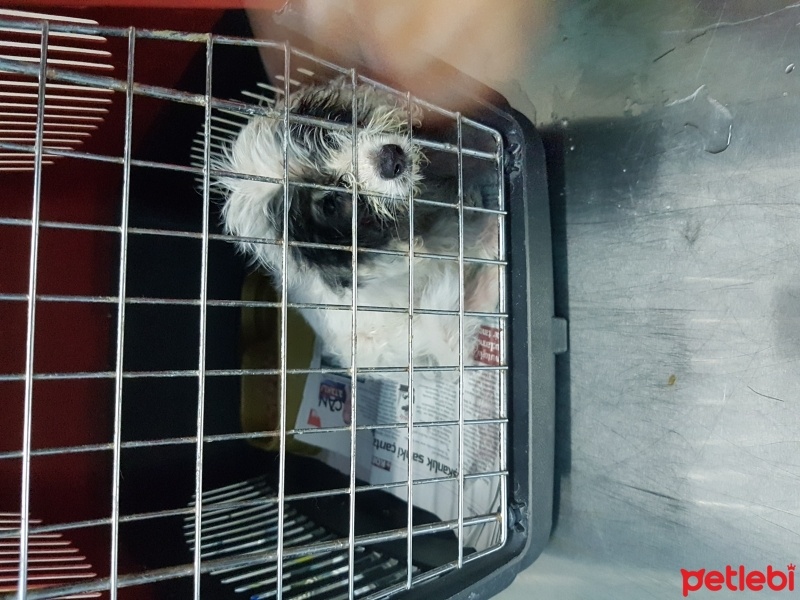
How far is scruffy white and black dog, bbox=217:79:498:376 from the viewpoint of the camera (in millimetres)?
886

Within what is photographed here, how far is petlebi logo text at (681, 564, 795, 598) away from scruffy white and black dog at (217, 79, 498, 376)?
48 cm

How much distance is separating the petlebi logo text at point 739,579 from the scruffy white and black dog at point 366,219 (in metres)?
0.48

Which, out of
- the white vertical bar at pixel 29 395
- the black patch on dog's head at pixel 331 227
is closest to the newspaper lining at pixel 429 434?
the black patch on dog's head at pixel 331 227

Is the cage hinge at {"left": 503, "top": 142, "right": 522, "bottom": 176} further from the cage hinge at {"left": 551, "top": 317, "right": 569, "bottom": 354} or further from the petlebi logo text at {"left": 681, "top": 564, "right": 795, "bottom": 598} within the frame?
the petlebi logo text at {"left": 681, "top": 564, "right": 795, "bottom": 598}

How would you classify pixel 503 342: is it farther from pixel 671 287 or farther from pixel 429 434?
pixel 429 434

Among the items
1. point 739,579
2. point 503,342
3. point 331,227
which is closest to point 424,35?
point 331,227

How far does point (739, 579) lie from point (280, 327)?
863 millimetres

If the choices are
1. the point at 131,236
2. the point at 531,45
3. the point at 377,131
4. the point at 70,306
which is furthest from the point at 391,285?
the point at 70,306

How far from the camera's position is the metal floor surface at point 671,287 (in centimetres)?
72

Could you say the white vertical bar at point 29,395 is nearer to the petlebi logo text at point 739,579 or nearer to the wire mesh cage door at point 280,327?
the wire mesh cage door at point 280,327

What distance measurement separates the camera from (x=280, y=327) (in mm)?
1162

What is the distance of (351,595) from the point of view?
0.70 meters

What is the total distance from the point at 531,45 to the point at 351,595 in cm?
85

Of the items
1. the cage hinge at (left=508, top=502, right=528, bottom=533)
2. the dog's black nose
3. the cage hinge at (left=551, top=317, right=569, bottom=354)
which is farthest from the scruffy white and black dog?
the cage hinge at (left=508, top=502, right=528, bottom=533)
